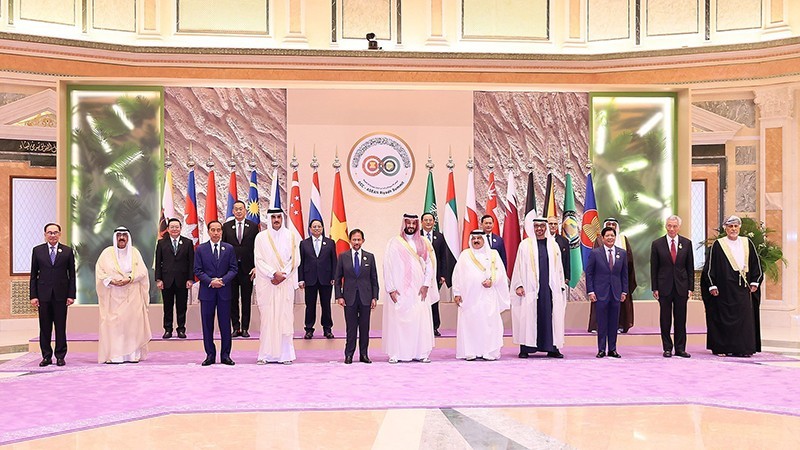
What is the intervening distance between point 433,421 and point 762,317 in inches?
346

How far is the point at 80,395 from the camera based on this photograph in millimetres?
7531

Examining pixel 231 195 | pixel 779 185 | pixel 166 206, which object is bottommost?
pixel 166 206

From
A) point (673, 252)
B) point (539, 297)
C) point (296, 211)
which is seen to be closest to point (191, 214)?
point (296, 211)

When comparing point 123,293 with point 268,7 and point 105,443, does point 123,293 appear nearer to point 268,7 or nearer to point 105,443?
point 105,443

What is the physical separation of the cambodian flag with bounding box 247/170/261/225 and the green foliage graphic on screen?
1063mm

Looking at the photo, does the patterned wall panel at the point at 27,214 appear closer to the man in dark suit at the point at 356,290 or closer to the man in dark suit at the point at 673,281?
the man in dark suit at the point at 356,290

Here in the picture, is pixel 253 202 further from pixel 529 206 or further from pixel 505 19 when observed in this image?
pixel 505 19

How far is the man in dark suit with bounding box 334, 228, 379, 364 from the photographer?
31.2 ft

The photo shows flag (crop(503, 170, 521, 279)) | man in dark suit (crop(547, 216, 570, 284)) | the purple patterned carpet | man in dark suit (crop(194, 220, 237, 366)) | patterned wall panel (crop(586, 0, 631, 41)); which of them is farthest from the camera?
patterned wall panel (crop(586, 0, 631, 41))

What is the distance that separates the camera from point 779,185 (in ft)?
44.1

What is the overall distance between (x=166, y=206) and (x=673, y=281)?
Result: 575cm

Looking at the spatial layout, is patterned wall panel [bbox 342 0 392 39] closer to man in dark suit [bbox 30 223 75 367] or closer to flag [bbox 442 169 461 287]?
flag [bbox 442 169 461 287]

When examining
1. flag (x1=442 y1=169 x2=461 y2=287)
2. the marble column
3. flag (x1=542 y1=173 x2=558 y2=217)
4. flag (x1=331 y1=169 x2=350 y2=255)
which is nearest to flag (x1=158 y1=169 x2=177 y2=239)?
flag (x1=331 y1=169 x2=350 y2=255)

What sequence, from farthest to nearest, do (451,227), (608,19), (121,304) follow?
(608,19) → (451,227) → (121,304)
